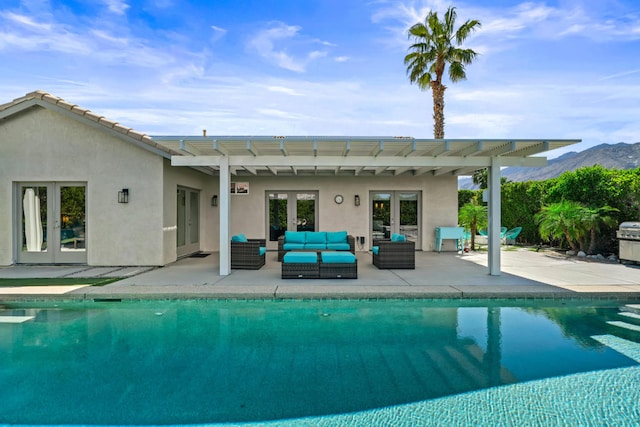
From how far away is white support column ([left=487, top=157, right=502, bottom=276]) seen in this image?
8422mm

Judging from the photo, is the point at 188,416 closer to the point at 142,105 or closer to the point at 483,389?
the point at 483,389

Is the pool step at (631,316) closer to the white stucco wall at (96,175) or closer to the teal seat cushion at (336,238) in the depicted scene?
the teal seat cushion at (336,238)

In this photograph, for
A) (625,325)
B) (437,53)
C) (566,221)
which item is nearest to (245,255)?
(625,325)

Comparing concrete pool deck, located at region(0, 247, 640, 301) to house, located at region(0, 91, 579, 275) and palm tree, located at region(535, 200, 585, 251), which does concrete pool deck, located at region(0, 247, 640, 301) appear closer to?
house, located at region(0, 91, 579, 275)

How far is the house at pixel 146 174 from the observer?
27.1ft

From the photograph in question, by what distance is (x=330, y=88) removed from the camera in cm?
1603

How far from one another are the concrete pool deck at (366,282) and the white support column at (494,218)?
1.27 ft

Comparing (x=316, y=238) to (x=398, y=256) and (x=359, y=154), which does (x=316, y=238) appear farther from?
(x=359, y=154)

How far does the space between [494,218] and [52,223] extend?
1126cm

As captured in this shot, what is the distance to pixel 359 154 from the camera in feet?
30.4

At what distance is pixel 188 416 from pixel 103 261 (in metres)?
8.36

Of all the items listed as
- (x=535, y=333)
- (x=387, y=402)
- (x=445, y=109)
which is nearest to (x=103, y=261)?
(x=387, y=402)

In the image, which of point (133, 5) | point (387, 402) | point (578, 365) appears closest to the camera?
point (387, 402)

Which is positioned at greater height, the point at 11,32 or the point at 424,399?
the point at 11,32
